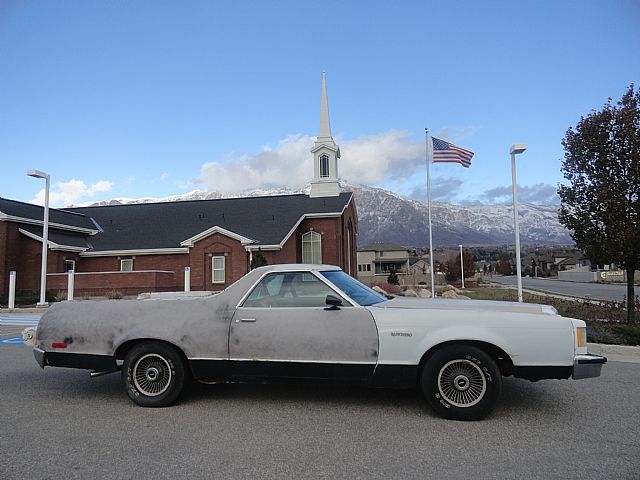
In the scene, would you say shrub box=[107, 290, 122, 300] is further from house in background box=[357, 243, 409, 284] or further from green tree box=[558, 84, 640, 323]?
house in background box=[357, 243, 409, 284]

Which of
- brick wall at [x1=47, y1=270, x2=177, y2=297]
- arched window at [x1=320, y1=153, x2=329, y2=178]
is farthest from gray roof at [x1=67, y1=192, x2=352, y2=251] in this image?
brick wall at [x1=47, y1=270, x2=177, y2=297]

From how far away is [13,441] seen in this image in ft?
14.0

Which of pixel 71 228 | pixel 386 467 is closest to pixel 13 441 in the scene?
pixel 386 467

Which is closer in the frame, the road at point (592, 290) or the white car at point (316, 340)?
the white car at point (316, 340)

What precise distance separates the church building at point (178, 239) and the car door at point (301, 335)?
73.6 ft

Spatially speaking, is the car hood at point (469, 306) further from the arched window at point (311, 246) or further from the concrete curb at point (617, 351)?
the arched window at point (311, 246)

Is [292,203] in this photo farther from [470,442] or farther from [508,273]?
[508,273]

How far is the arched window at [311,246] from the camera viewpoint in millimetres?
31531

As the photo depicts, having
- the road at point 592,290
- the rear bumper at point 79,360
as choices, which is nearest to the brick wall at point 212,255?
the road at point 592,290

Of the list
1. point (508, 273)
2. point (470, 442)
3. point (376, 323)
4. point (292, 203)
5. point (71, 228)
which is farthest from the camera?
point (508, 273)

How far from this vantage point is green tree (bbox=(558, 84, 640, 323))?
11172mm

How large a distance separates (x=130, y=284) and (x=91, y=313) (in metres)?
23.3

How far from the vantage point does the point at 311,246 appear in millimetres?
31625

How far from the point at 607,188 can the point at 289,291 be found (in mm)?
9593
